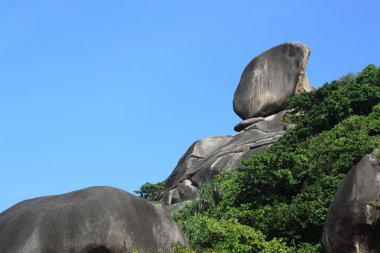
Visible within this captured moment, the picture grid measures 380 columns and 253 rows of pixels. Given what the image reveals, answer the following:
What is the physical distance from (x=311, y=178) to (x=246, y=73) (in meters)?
17.2

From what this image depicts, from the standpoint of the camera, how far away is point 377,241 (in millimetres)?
15031

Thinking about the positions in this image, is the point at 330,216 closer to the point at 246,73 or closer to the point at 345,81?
the point at 345,81

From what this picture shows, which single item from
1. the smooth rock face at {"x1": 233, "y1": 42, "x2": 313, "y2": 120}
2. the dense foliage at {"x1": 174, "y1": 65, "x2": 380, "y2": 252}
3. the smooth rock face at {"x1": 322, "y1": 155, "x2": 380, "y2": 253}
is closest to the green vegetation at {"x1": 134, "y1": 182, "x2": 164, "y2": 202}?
the smooth rock face at {"x1": 233, "y1": 42, "x2": 313, "y2": 120}

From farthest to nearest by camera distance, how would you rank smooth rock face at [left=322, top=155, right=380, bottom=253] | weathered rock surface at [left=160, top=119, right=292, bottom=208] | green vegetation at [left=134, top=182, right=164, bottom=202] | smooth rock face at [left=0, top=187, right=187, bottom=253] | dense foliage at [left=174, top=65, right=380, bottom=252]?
green vegetation at [left=134, top=182, right=164, bottom=202]
weathered rock surface at [left=160, top=119, right=292, bottom=208]
dense foliage at [left=174, top=65, right=380, bottom=252]
smooth rock face at [left=322, top=155, right=380, bottom=253]
smooth rock face at [left=0, top=187, right=187, bottom=253]

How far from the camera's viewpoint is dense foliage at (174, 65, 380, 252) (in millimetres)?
17203

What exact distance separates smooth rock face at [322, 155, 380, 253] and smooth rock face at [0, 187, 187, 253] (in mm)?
3730

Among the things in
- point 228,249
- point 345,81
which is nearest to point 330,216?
point 228,249

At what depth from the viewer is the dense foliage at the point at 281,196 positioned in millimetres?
17203

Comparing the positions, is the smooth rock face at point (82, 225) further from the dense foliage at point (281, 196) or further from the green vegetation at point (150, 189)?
the green vegetation at point (150, 189)

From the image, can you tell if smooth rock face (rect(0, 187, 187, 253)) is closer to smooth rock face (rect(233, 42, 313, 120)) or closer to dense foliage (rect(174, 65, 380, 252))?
dense foliage (rect(174, 65, 380, 252))

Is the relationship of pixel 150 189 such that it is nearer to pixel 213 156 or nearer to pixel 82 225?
pixel 213 156

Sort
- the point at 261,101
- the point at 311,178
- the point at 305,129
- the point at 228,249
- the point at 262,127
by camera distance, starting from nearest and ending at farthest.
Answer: the point at 228,249, the point at 311,178, the point at 305,129, the point at 262,127, the point at 261,101

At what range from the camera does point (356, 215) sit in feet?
49.2

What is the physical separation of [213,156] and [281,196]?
10507mm
